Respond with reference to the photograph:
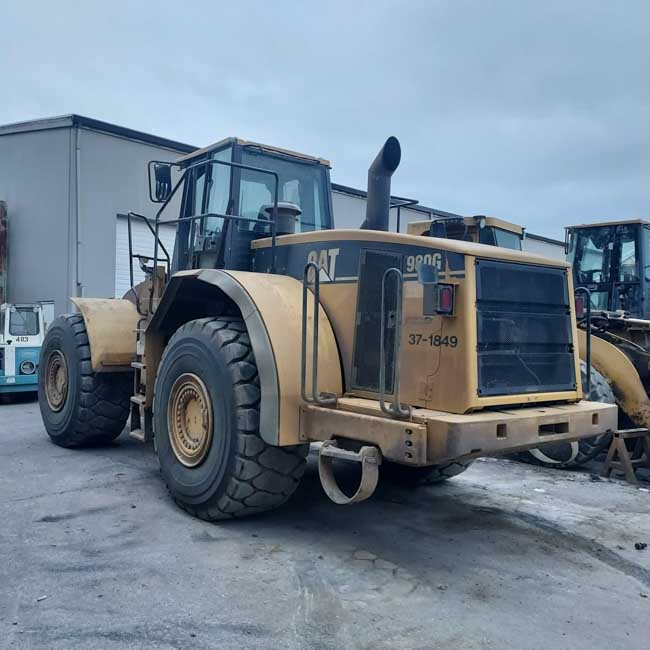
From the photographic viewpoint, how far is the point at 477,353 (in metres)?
4.20

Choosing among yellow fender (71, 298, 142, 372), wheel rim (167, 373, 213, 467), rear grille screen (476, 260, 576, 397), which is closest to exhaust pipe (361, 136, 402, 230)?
rear grille screen (476, 260, 576, 397)

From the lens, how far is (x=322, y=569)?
4.17 meters

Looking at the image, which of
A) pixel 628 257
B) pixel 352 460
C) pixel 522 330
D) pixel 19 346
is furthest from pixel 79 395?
pixel 628 257

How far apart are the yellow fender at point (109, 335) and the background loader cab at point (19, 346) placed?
5.31 m

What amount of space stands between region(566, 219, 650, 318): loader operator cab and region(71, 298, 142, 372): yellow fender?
6.54m

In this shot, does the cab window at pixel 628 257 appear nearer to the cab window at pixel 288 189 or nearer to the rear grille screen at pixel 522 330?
the cab window at pixel 288 189

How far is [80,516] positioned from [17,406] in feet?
23.7

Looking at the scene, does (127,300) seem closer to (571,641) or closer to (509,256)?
(509,256)

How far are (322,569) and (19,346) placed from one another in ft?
31.1

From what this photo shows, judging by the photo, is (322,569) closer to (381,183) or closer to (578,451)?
(381,183)

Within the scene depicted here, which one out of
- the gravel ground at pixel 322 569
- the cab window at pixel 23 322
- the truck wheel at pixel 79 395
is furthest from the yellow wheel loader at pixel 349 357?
the cab window at pixel 23 322

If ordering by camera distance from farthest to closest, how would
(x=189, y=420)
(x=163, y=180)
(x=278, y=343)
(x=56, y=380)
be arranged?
(x=56, y=380) < (x=163, y=180) < (x=189, y=420) < (x=278, y=343)

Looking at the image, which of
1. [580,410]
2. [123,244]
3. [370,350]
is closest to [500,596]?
[580,410]

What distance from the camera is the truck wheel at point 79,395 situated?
7.03 m
